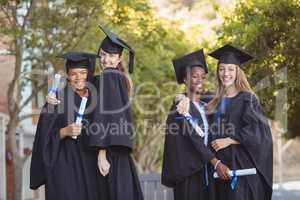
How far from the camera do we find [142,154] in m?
30.0

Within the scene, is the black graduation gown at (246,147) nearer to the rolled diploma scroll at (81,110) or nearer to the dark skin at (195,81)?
the dark skin at (195,81)

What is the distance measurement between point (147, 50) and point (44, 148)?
15807 mm

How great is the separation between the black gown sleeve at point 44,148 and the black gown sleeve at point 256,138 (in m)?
1.89

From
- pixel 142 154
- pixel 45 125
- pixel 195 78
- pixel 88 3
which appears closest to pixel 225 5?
pixel 88 3

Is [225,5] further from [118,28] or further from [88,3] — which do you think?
[118,28]

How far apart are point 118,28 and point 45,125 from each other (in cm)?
1144

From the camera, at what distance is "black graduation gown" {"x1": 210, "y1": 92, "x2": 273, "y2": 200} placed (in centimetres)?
826

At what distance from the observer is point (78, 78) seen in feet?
27.2

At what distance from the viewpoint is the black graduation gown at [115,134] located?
7969 millimetres

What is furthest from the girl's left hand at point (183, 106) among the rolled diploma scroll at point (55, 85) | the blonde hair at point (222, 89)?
the rolled diploma scroll at point (55, 85)

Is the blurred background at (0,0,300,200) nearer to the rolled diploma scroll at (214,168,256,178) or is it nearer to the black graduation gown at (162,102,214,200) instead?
the black graduation gown at (162,102,214,200)

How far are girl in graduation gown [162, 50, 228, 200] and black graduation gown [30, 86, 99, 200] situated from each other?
0.88 meters

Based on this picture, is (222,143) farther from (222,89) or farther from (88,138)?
(88,138)

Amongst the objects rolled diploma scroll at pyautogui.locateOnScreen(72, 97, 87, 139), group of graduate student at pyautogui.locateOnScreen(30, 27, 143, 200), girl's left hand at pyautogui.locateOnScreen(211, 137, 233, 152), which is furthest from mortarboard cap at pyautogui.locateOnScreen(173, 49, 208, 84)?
rolled diploma scroll at pyautogui.locateOnScreen(72, 97, 87, 139)
